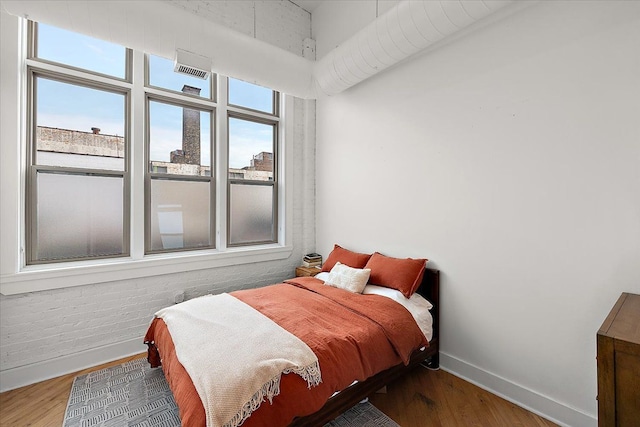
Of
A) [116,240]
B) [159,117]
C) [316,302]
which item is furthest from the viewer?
[159,117]

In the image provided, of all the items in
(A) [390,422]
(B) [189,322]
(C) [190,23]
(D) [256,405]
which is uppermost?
(C) [190,23]

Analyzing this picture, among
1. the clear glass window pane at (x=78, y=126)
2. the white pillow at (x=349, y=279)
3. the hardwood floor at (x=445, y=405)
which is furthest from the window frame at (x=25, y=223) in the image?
the hardwood floor at (x=445, y=405)

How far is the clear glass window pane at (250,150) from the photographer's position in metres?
3.55

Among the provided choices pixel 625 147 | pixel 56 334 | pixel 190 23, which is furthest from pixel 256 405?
pixel 190 23

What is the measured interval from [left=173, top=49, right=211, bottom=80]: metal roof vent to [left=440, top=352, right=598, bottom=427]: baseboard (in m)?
3.29

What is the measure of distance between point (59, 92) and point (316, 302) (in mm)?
2944

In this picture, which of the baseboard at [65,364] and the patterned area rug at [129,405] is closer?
the patterned area rug at [129,405]

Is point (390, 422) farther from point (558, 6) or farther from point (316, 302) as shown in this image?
point (558, 6)

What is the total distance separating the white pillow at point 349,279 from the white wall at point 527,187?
0.49 meters

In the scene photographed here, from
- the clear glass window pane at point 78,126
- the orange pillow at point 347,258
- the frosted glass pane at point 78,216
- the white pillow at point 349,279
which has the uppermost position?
the clear glass window pane at point 78,126

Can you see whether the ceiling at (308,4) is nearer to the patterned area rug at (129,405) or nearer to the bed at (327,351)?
the bed at (327,351)

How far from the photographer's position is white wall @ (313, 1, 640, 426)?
1694 mm

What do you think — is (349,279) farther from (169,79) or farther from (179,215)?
(169,79)

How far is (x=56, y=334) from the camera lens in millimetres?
Result: 2420
